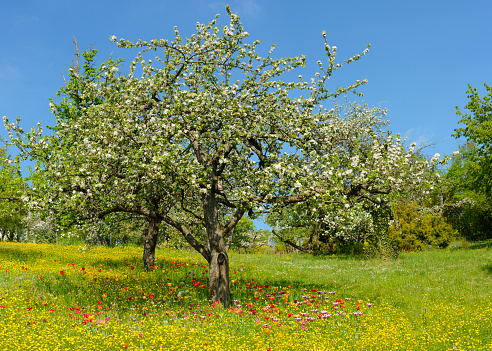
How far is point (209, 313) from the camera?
1148cm

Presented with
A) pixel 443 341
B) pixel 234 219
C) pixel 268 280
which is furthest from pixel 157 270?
pixel 443 341

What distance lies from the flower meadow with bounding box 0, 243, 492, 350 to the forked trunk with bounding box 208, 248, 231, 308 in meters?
0.50

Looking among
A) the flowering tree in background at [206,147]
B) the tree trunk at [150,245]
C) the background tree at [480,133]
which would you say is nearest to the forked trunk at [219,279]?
the flowering tree in background at [206,147]

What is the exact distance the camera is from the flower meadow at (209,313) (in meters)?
8.91

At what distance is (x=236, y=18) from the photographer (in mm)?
13930

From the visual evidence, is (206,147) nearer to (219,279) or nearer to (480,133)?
(219,279)

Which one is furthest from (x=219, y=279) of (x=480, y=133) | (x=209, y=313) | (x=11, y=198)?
(x=480, y=133)

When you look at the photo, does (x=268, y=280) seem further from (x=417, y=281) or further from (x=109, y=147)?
(x=109, y=147)

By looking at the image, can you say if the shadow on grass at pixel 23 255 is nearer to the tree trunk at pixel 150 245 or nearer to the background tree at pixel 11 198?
the background tree at pixel 11 198

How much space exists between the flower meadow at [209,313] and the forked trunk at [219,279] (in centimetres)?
50

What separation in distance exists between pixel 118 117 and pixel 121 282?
7.38 metres

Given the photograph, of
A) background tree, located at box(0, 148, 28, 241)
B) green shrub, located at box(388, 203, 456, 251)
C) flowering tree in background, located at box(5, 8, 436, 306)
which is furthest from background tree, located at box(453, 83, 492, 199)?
background tree, located at box(0, 148, 28, 241)

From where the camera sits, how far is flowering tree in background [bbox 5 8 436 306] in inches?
492

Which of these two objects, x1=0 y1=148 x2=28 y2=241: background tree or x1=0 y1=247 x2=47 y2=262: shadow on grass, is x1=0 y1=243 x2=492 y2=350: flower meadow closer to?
x1=0 y1=247 x2=47 y2=262: shadow on grass
